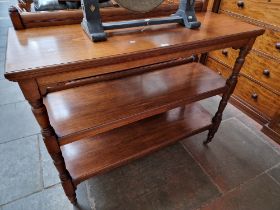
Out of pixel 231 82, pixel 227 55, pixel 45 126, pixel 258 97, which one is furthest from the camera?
pixel 227 55

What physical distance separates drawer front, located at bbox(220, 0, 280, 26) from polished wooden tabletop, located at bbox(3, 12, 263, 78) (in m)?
0.61

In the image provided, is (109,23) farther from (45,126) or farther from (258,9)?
Result: (258,9)

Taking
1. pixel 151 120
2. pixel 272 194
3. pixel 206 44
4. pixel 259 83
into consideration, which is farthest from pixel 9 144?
pixel 259 83

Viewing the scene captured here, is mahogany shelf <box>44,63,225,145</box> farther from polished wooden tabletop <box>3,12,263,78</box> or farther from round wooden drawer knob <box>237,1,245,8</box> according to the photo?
round wooden drawer knob <box>237,1,245,8</box>

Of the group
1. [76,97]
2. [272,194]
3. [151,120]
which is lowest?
[272,194]

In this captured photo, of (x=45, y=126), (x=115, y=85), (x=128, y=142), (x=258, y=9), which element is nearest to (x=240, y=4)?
(x=258, y=9)

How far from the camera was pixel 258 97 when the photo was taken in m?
1.77

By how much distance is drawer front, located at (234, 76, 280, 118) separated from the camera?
5.47 feet

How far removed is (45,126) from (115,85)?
1.85 ft

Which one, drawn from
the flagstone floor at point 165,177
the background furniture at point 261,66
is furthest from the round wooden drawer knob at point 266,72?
the flagstone floor at point 165,177

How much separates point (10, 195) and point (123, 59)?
3.63 ft

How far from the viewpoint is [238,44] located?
1.05 metres

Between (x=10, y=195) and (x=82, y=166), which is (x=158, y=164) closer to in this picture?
(x=82, y=166)

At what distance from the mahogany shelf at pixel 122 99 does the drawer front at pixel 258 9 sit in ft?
2.05
